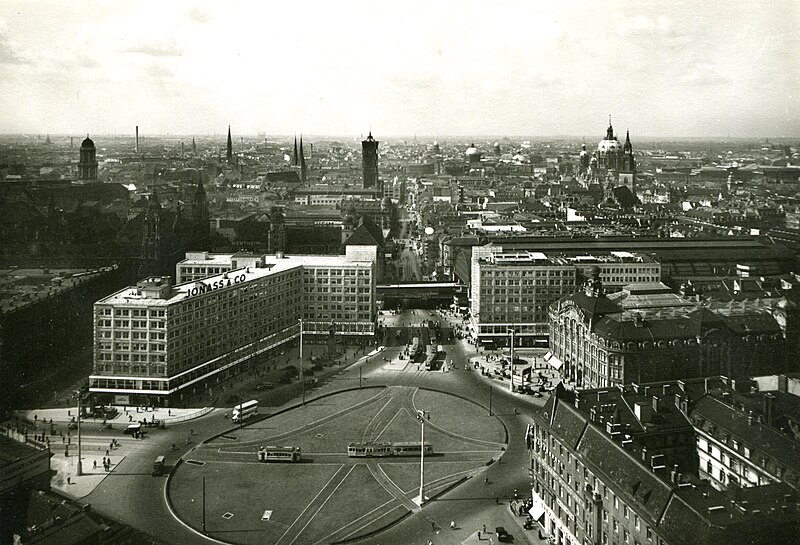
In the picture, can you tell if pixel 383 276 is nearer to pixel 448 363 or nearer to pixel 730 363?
pixel 448 363

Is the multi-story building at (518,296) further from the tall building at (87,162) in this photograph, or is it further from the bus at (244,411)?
the tall building at (87,162)

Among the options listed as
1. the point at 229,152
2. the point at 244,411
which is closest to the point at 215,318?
the point at 244,411

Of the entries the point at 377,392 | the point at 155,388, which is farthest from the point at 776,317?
the point at 155,388

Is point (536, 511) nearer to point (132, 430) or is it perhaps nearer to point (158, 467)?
point (158, 467)

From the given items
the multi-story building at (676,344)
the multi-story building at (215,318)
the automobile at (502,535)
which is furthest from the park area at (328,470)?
the multi-story building at (676,344)

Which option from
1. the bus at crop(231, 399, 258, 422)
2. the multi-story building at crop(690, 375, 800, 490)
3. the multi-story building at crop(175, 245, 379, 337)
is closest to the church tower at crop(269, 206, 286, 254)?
the multi-story building at crop(175, 245, 379, 337)

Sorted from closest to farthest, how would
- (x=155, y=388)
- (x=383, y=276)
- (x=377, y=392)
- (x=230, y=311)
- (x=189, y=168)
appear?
(x=155, y=388), (x=377, y=392), (x=230, y=311), (x=383, y=276), (x=189, y=168)
